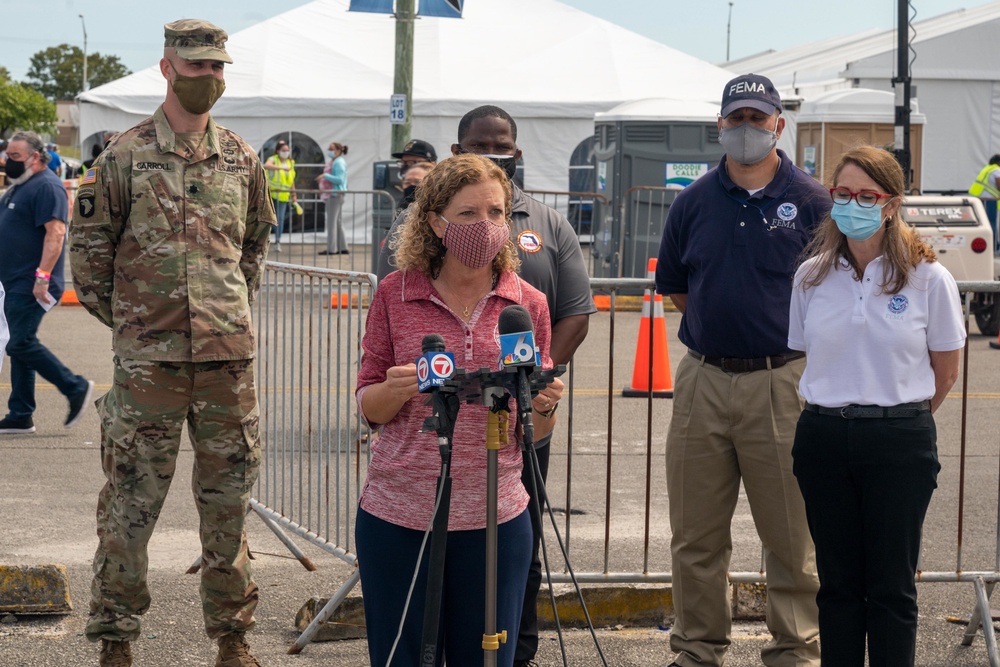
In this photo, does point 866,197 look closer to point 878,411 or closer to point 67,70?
point 878,411

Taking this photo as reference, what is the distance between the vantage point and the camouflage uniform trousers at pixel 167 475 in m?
4.48

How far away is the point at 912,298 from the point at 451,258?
60.5 inches

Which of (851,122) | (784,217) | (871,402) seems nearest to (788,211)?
(784,217)

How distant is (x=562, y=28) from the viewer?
2725cm

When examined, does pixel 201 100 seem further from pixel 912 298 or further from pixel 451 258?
pixel 912 298

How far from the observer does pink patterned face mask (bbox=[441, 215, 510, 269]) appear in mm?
3309

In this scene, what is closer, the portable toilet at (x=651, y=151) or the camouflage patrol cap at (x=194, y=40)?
the camouflage patrol cap at (x=194, y=40)

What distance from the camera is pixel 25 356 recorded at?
8797 mm

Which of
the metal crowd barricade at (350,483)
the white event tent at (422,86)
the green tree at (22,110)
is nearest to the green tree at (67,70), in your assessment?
the green tree at (22,110)

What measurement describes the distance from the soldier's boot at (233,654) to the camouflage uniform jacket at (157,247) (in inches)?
40.8

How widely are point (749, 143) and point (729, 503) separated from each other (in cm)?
129

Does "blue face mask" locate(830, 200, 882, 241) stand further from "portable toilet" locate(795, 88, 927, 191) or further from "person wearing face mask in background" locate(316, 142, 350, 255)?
"portable toilet" locate(795, 88, 927, 191)

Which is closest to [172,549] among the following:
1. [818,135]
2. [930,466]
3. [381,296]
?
[381,296]

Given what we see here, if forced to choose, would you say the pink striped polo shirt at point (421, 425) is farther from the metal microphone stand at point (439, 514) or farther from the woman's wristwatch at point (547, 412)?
the metal microphone stand at point (439, 514)
